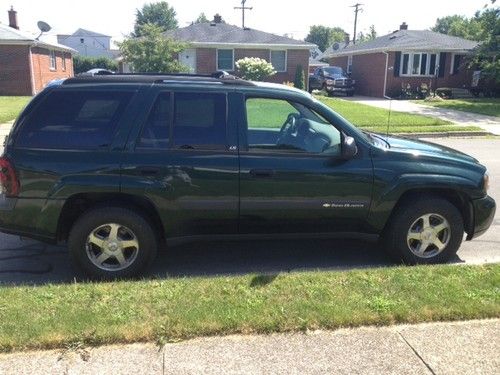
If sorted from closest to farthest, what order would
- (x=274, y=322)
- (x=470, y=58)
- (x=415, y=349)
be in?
1. (x=415, y=349)
2. (x=274, y=322)
3. (x=470, y=58)

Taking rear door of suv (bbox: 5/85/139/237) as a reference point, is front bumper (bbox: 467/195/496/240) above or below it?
below

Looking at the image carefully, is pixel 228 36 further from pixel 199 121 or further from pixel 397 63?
pixel 199 121

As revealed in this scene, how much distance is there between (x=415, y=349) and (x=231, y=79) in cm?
275

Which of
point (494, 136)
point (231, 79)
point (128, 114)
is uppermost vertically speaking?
point (231, 79)

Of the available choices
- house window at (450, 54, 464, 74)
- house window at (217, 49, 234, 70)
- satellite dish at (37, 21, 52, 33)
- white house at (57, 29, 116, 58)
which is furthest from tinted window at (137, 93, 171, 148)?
white house at (57, 29, 116, 58)

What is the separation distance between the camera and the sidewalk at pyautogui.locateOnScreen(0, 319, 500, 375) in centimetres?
294

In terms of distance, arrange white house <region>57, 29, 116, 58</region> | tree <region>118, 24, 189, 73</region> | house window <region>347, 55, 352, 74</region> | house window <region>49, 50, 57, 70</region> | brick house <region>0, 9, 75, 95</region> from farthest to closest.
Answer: white house <region>57, 29, 116, 58</region>
house window <region>347, 55, 352, 74</region>
house window <region>49, 50, 57, 70</region>
brick house <region>0, 9, 75, 95</region>
tree <region>118, 24, 189, 73</region>

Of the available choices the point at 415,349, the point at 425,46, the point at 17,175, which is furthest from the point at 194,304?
the point at 425,46

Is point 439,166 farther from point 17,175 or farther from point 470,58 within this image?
point 470,58

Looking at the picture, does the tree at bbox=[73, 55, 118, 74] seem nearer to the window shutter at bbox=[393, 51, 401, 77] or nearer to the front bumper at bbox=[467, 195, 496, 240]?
the window shutter at bbox=[393, 51, 401, 77]

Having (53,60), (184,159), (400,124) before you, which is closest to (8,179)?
(184,159)

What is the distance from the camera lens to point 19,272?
4609 millimetres

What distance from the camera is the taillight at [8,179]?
164 inches

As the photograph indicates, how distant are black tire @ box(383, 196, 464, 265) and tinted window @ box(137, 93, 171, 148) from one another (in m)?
2.20
